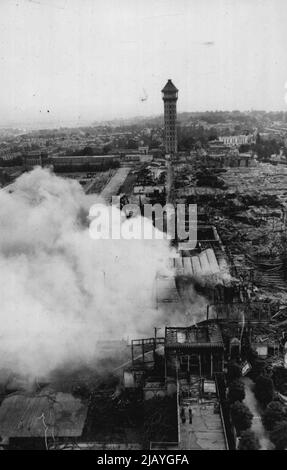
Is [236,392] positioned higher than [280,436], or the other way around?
[236,392]

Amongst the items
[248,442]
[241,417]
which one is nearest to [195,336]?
[241,417]

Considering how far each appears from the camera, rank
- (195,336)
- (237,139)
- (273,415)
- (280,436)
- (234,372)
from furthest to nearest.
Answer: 1. (237,139)
2. (195,336)
3. (234,372)
4. (273,415)
5. (280,436)

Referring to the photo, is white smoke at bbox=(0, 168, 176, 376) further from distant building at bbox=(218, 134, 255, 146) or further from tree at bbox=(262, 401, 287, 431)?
distant building at bbox=(218, 134, 255, 146)

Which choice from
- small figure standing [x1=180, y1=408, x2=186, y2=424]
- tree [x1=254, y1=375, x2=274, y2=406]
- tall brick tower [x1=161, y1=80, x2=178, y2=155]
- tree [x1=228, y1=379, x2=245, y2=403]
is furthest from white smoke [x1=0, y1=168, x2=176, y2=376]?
tall brick tower [x1=161, y1=80, x2=178, y2=155]

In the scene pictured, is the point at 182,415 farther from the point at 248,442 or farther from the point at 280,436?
the point at 280,436

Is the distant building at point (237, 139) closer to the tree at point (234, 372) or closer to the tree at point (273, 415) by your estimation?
the tree at point (234, 372)
